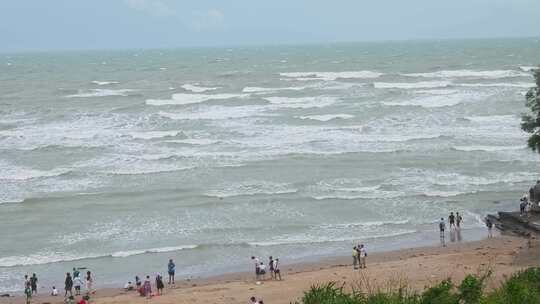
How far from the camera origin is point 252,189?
30.3 m

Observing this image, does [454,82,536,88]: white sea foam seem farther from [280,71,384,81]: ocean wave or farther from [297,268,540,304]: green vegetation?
[297,268,540,304]: green vegetation

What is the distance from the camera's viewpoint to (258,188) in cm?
3047

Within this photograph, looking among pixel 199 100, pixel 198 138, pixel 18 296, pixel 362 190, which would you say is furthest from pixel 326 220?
pixel 199 100

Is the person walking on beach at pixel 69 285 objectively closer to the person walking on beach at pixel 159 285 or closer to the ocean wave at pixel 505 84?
the person walking on beach at pixel 159 285

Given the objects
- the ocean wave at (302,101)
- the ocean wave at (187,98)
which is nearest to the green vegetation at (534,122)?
the ocean wave at (302,101)

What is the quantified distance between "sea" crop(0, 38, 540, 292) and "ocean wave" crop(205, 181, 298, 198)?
84 millimetres

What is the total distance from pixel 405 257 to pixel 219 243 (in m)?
6.09

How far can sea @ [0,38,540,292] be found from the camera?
77.6 feet

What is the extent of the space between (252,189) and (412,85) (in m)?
44.2

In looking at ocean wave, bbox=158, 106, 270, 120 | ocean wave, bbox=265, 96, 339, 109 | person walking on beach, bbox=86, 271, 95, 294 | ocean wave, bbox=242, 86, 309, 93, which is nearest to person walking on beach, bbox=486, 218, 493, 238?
person walking on beach, bbox=86, 271, 95, 294

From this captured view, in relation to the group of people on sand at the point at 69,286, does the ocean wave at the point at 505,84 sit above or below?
above

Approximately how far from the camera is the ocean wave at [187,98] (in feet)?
202

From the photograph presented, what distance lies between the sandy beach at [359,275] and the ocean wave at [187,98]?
4112cm

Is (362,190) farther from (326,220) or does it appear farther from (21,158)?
(21,158)
